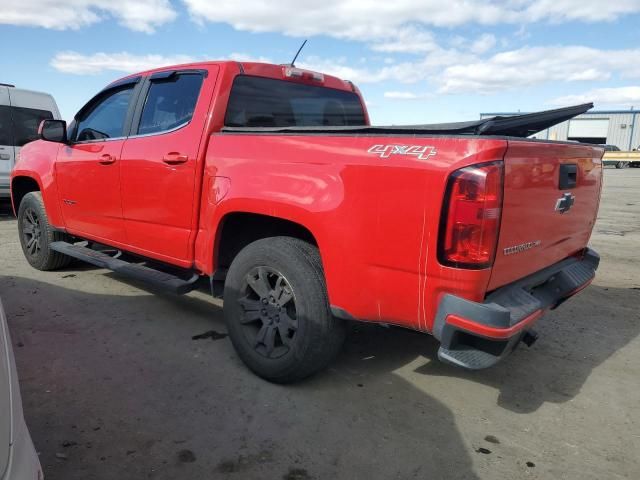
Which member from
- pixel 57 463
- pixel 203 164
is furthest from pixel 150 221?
pixel 57 463

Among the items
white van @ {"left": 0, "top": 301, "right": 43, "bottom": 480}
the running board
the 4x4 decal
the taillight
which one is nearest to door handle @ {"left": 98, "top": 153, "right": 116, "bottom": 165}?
the running board

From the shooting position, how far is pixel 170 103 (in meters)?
3.81

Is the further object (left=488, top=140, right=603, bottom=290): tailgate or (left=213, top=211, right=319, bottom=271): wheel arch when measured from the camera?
(left=213, top=211, right=319, bottom=271): wheel arch

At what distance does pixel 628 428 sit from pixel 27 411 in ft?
10.6

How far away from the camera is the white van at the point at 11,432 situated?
138 cm

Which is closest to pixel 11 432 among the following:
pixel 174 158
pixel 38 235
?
pixel 174 158

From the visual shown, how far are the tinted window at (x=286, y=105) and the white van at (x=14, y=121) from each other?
274 inches

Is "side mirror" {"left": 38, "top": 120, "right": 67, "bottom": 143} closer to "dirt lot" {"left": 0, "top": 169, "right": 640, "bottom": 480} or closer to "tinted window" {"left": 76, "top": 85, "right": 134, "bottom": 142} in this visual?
"tinted window" {"left": 76, "top": 85, "right": 134, "bottom": 142}

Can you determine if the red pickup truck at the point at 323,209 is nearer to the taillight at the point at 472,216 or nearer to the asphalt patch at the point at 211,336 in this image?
the taillight at the point at 472,216

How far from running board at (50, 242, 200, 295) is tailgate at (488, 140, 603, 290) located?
2173 millimetres

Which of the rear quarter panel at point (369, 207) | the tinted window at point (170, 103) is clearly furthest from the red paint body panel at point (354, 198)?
the tinted window at point (170, 103)

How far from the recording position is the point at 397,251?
2422 millimetres

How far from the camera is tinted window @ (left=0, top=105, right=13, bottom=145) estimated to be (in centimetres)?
907

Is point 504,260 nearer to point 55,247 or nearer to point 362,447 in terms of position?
point 362,447
